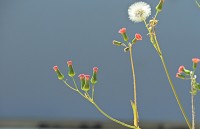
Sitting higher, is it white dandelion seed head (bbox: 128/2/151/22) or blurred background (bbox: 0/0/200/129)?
blurred background (bbox: 0/0/200/129)

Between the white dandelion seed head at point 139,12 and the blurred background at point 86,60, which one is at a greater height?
the blurred background at point 86,60

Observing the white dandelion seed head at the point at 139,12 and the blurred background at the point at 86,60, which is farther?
the blurred background at the point at 86,60

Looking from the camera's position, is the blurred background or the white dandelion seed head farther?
the blurred background

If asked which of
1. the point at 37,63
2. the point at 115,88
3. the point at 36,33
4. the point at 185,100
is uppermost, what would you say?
the point at 36,33

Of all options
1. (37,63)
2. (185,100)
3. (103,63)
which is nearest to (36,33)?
(37,63)

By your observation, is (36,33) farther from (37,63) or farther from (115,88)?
(115,88)

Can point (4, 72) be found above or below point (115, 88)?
above

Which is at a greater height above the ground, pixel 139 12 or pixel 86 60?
pixel 86 60

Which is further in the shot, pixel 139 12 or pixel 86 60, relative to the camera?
pixel 86 60
